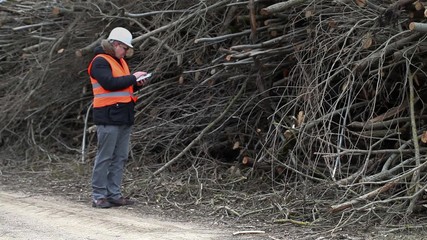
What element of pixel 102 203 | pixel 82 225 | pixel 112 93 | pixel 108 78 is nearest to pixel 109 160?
pixel 102 203

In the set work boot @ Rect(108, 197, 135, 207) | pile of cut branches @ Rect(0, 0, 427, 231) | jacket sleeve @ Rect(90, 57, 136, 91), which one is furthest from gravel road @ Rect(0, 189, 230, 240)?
jacket sleeve @ Rect(90, 57, 136, 91)

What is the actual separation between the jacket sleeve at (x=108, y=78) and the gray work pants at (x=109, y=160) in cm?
44

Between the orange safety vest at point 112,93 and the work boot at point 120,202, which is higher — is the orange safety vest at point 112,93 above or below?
above

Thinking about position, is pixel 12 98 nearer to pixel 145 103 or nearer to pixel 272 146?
pixel 145 103

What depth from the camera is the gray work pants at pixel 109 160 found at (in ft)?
26.6

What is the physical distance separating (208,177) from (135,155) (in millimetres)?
1307

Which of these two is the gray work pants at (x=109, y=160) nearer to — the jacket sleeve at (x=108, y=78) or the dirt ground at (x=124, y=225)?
the dirt ground at (x=124, y=225)

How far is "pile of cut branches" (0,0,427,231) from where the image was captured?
7406 millimetres

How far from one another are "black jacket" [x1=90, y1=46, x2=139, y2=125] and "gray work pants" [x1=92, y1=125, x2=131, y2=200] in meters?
0.08

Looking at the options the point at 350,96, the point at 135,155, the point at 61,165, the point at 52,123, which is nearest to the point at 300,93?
the point at 350,96

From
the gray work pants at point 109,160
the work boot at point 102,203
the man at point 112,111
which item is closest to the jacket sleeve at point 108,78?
the man at point 112,111

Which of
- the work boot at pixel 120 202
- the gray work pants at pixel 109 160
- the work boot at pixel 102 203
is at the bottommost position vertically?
the work boot at pixel 120 202

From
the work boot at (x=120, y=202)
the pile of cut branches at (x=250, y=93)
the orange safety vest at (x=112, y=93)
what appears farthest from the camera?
the work boot at (x=120, y=202)

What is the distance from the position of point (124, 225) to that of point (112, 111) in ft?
4.61
